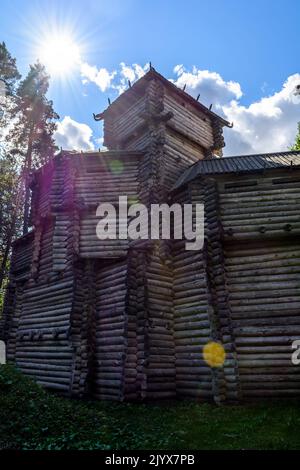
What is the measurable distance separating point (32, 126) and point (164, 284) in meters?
21.7

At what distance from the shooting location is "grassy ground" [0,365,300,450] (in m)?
8.02

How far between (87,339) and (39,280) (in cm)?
553

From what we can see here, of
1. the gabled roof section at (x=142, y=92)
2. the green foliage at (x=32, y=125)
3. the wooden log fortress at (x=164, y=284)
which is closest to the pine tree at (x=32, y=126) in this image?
the green foliage at (x=32, y=125)

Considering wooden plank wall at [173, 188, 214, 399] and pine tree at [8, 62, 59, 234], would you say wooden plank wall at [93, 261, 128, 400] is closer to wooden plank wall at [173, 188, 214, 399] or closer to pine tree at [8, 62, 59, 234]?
wooden plank wall at [173, 188, 214, 399]

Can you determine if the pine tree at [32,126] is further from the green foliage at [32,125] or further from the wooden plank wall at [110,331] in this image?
the wooden plank wall at [110,331]

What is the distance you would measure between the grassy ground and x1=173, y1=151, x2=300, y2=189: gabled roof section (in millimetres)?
9547

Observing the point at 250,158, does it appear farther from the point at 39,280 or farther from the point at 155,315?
the point at 39,280

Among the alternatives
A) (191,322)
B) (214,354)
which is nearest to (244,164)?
(191,322)

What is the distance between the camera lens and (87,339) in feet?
49.8

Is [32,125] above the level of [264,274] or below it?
above

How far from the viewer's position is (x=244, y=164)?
1650 cm

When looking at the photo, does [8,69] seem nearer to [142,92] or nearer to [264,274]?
[142,92]

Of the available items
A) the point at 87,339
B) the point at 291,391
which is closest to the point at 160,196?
the point at 87,339

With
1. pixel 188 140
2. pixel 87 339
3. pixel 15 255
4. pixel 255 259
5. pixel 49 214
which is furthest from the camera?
pixel 15 255
